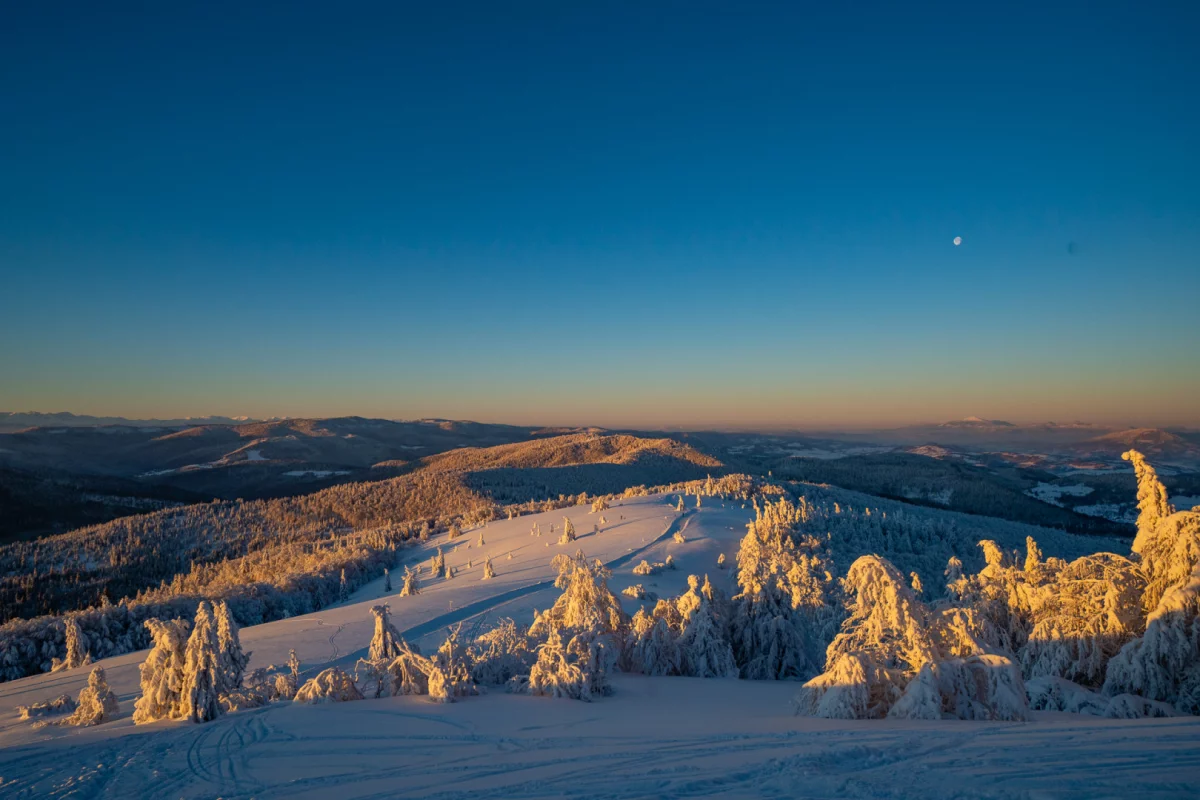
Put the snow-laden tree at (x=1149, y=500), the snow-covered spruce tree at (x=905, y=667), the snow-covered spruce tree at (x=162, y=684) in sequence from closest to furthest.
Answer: the snow-covered spruce tree at (x=905, y=667)
the snow-laden tree at (x=1149, y=500)
the snow-covered spruce tree at (x=162, y=684)

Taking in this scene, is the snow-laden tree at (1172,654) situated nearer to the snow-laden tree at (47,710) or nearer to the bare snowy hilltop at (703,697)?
the bare snowy hilltop at (703,697)

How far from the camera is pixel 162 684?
14664 millimetres

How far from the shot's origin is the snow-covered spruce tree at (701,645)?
21.4 meters

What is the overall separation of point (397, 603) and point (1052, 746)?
39597 millimetres

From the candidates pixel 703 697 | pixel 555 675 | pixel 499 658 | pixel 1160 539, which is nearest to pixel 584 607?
pixel 499 658

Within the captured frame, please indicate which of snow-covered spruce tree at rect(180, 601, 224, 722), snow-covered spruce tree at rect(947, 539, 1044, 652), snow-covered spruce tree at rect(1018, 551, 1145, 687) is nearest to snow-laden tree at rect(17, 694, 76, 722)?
snow-covered spruce tree at rect(180, 601, 224, 722)

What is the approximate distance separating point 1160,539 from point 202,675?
2329cm

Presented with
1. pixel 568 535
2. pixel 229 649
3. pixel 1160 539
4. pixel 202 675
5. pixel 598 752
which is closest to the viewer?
pixel 598 752

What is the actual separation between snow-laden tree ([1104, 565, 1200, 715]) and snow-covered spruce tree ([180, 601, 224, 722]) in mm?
21019

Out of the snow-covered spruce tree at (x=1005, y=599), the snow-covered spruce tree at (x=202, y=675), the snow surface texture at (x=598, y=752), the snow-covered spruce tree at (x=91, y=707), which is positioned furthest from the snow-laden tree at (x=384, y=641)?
the snow-covered spruce tree at (x=1005, y=599)

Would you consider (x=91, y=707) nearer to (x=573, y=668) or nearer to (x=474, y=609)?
(x=573, y=668)

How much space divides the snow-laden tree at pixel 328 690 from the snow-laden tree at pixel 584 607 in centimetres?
657

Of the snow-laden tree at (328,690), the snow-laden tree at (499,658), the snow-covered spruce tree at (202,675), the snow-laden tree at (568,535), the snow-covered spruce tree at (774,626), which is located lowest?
the snow-laden tree at (568,535)

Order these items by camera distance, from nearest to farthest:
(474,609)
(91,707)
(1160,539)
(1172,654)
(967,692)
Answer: (967,692)
(1172,654)
(1160,539)
(91,707)
(474,609)
